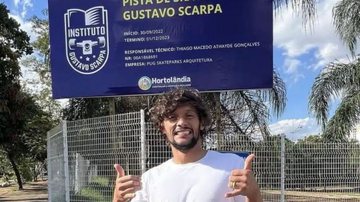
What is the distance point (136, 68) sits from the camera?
8891mm

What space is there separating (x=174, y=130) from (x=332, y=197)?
305 inches

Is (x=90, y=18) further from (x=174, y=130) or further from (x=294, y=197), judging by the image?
(x=174, y=130)

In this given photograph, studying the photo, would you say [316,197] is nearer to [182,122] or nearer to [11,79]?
[182,122]

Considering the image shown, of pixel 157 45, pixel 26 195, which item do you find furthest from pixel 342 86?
pixel 26 195

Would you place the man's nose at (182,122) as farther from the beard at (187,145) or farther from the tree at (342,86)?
the tree at (342,86)

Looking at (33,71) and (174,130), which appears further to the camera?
(33,71)

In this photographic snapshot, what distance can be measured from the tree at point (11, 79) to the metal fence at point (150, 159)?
28.4 feet

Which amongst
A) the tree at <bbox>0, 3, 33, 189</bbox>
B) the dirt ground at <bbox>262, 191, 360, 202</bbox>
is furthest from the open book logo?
the tree at <bbox>0, 3, 33, 189</bbox>

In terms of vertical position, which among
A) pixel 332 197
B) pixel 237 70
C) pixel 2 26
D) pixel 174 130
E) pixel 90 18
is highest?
pixel 2 26

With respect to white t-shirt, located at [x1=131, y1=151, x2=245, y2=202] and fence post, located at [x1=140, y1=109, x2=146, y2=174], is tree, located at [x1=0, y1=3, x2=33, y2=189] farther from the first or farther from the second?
white t-shirt, located at [x1=131, y1=151, x2=245, y2=202]

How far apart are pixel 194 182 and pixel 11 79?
55.0ft

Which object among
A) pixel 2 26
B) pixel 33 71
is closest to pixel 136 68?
pixel 2 26

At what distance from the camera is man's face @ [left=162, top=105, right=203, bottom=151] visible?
2.60 meters

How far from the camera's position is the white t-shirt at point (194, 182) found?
8.21 feet
